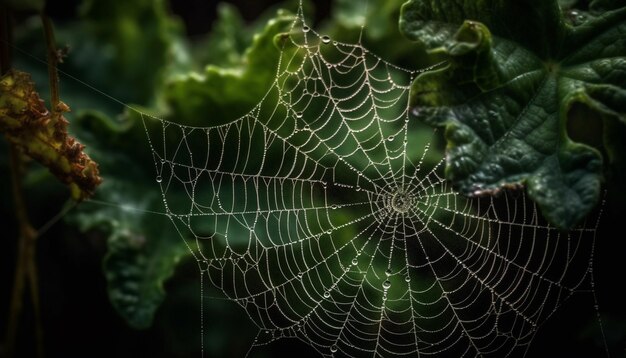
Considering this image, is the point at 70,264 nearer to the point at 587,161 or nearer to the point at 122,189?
the point at 122,189

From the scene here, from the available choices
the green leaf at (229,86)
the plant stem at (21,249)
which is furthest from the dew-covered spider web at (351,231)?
the plant stem at (21,249)

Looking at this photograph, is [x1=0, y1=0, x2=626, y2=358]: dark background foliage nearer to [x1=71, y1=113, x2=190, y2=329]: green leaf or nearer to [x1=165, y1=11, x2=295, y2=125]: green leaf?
[x1=71, y1=113, x2=190, y2=329]: green leaf

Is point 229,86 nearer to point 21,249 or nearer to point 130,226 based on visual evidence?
point 130,226

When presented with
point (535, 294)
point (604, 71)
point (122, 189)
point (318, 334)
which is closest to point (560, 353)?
point (535, 294)

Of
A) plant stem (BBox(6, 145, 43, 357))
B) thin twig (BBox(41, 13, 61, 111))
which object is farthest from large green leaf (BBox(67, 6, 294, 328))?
thin twig (BBox(41, 13, 61, 111))

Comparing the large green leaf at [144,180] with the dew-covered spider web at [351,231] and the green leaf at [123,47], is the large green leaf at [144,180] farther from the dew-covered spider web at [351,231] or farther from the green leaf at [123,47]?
the green leaf at [123,47]
